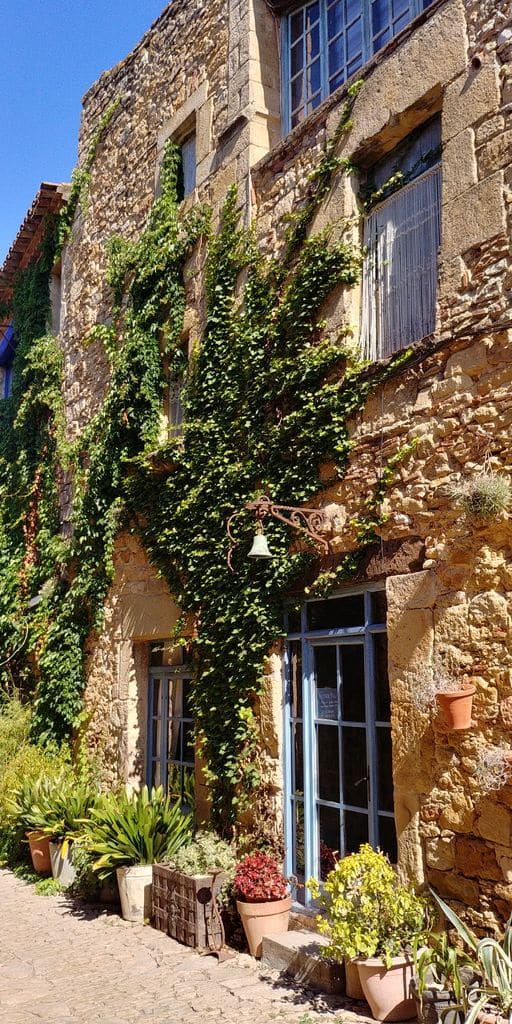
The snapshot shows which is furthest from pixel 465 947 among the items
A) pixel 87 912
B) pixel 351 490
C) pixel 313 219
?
pixel 313 219

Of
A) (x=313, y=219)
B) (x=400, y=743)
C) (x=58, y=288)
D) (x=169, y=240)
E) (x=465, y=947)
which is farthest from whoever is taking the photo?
(x=58, y=288)

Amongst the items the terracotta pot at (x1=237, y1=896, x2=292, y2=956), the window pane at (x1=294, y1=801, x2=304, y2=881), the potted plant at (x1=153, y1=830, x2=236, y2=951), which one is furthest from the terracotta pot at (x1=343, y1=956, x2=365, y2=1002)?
the potted plant at (x1=153, y1=830, x2=236, y2=951)

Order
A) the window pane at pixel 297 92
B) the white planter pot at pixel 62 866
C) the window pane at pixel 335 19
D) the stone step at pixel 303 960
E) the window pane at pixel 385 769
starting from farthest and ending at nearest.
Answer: the white planter pot at pixel 62 866 → the window pane at pixel 297 92 → the window pane at pixel 335 19 → the window pane at pixel 385 769 → the stone step at pixel 303 960

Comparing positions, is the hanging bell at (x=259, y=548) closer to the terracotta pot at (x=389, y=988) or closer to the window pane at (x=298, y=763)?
the window pane at (x=298, y=763)

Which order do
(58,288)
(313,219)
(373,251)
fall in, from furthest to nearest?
(58,288) < (313,219) < (373,251)

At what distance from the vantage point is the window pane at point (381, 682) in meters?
5.22

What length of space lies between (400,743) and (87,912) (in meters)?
3.41

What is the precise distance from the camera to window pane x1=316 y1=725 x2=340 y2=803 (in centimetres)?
555

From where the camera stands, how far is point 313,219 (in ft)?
20.9

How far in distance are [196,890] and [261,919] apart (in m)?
0.49

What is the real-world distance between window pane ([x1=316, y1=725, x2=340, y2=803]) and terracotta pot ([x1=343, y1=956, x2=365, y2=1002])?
109cm

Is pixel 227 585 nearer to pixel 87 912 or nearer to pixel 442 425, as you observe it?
pixel 442 425

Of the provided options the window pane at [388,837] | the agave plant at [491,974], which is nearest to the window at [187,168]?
Result: the window pane at [388,837]

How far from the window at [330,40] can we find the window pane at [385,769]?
4.83 metres
